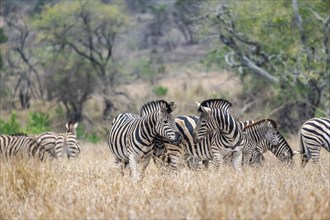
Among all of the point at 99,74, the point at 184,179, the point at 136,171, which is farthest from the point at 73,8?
the point at 184,179

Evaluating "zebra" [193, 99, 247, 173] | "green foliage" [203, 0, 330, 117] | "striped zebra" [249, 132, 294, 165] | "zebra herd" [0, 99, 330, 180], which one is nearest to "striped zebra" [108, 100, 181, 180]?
"zebra herd" [0, 99, 330, 180]

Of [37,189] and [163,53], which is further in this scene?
[163,53]

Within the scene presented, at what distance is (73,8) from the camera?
120 feet

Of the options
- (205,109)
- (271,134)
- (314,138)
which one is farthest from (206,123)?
(314,138)

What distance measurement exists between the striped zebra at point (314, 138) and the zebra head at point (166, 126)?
3509mm

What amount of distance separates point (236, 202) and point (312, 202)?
742mm

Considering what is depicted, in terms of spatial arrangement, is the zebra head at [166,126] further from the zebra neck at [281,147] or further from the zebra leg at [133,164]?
the zebra neck at [281,147]

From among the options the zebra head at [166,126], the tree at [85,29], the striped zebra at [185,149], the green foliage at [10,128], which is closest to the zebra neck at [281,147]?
the striped zebra at [185,149]

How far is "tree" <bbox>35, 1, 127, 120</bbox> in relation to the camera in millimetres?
36281

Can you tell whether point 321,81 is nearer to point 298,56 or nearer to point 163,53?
point 298,56

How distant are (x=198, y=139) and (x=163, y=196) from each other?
372 centimetres

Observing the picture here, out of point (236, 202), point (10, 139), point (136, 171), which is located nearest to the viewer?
point (236, 202)

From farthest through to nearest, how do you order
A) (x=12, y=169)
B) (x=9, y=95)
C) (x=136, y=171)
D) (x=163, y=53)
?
1. (x=163, y=53)
2. (x=9, y=95)
3. (x=136, y=171)
4. (x=12, y=169)

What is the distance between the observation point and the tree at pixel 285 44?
22891 mm
